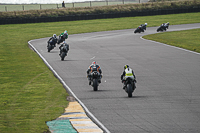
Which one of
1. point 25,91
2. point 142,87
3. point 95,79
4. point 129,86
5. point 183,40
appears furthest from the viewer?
point 183,40

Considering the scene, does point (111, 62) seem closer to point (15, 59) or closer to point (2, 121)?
point (15, 59)

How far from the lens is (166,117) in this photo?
39.0 ft

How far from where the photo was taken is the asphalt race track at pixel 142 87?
37.6 ft

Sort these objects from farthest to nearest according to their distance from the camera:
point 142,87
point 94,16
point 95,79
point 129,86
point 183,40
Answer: point 94,16 < point 183,40 < point 142,87 < point 95,79 < point 129,86

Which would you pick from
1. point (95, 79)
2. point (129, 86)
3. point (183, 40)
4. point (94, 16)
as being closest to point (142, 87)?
point (129, 86)

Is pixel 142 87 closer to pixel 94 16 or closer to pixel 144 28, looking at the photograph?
pixel 144 28

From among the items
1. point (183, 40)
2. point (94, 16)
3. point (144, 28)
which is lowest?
point (183, 40)

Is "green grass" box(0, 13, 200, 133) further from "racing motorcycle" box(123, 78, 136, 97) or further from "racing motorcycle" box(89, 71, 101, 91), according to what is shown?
"racing motorcycle" box(123, 78, 136, 97)

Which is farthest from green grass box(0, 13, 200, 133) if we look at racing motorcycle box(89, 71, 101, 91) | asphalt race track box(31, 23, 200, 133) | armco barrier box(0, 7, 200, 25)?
armco barrier box(0, 7, 200, 25)

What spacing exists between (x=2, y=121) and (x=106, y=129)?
3.53m

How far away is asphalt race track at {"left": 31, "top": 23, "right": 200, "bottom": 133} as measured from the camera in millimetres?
11452

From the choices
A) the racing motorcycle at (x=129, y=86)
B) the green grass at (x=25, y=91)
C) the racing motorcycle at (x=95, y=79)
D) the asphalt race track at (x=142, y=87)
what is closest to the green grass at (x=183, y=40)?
the asphalt race track at (x=142, y=87)

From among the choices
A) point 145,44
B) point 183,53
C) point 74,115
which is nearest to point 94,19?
point 145,44

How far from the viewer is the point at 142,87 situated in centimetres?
1686
